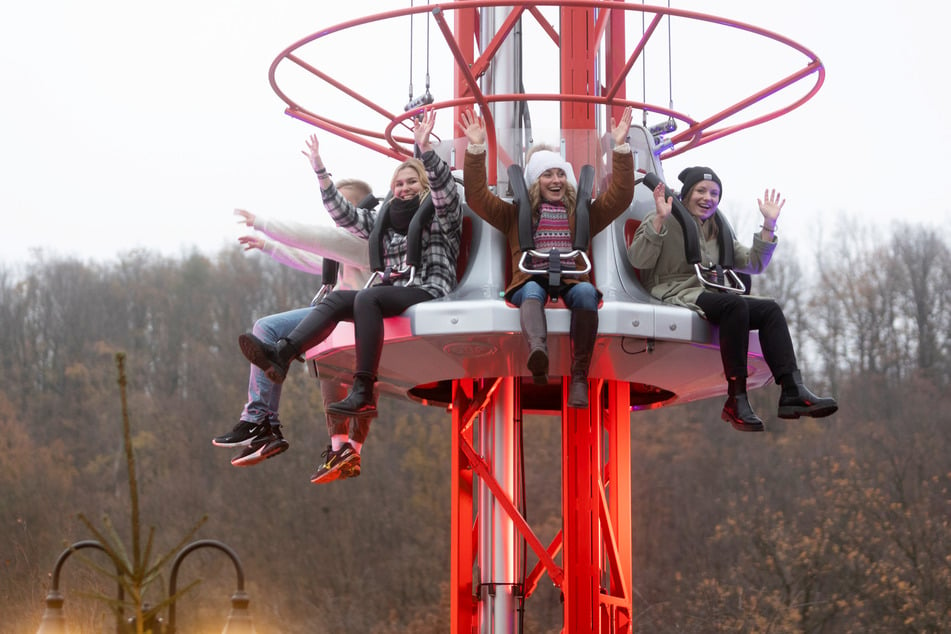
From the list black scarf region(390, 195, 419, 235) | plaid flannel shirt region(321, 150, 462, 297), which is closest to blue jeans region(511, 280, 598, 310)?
plaid flannel shirt region(321, 150, 462, 297)

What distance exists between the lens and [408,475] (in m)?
30.1

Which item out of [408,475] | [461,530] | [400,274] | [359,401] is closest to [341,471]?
[461,530]

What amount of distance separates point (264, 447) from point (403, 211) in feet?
5.47

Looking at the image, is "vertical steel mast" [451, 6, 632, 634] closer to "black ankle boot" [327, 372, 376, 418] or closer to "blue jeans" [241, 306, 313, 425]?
"blue jeans" [241, 306, 313, 425]

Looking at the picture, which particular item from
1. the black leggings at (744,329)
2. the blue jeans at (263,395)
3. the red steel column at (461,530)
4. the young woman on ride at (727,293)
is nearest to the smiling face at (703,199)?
the young woman on ride at (727,293)

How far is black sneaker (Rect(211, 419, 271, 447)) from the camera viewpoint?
8078mm

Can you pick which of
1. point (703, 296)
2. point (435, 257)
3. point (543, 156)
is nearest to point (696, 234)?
point (703, 296)

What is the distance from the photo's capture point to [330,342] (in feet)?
27.2

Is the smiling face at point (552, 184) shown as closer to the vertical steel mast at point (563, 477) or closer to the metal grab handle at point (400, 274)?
the vertical steel mast at point (563, 477)

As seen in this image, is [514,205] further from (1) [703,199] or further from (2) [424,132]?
(1) [703,199]

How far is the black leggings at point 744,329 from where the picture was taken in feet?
24.8

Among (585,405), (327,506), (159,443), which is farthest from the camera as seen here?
(159,443)

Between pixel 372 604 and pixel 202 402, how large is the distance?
720cm

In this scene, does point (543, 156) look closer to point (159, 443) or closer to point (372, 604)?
point (372, 604)
